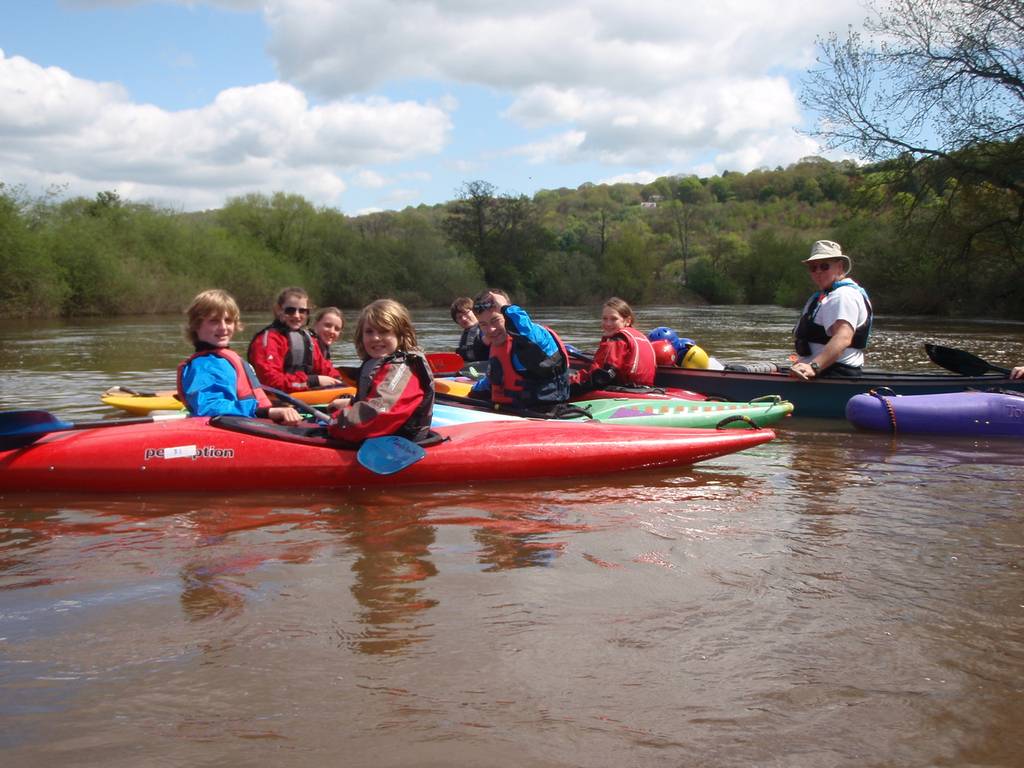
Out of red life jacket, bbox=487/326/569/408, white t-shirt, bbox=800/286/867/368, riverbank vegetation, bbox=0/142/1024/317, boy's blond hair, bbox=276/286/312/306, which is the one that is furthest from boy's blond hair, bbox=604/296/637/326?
riverbank vegetation, bbox=0/142/1024/317

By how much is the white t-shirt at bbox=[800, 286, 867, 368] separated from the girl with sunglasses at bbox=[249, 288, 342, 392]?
4082mm

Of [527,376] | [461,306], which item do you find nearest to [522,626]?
[527,376]

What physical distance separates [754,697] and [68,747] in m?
1.79

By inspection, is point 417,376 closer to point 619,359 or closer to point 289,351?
point 619,359

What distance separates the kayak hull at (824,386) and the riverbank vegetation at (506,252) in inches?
535

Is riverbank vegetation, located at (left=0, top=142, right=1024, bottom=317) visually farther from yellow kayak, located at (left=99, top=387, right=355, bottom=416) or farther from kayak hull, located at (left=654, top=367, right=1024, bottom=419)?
yellow kayak, located at (left=99, top=387, right=355, bottom=416)

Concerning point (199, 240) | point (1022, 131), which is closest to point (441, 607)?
point (1022, 131)

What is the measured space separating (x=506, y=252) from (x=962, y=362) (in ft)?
155

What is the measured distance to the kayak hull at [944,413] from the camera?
22.1 feet

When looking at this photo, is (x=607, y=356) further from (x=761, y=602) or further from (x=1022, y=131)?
(x=1022, y=131)

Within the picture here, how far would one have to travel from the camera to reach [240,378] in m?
5.23

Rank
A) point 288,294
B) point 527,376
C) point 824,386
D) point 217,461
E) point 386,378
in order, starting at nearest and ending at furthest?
point 386,378 < point 217,461 < point 527,376 < point 288,294 < point 824,386

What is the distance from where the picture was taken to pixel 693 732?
231 centimetres

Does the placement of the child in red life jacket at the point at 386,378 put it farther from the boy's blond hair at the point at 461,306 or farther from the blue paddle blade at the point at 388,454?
the boy's blond hair at the point at 461,306
